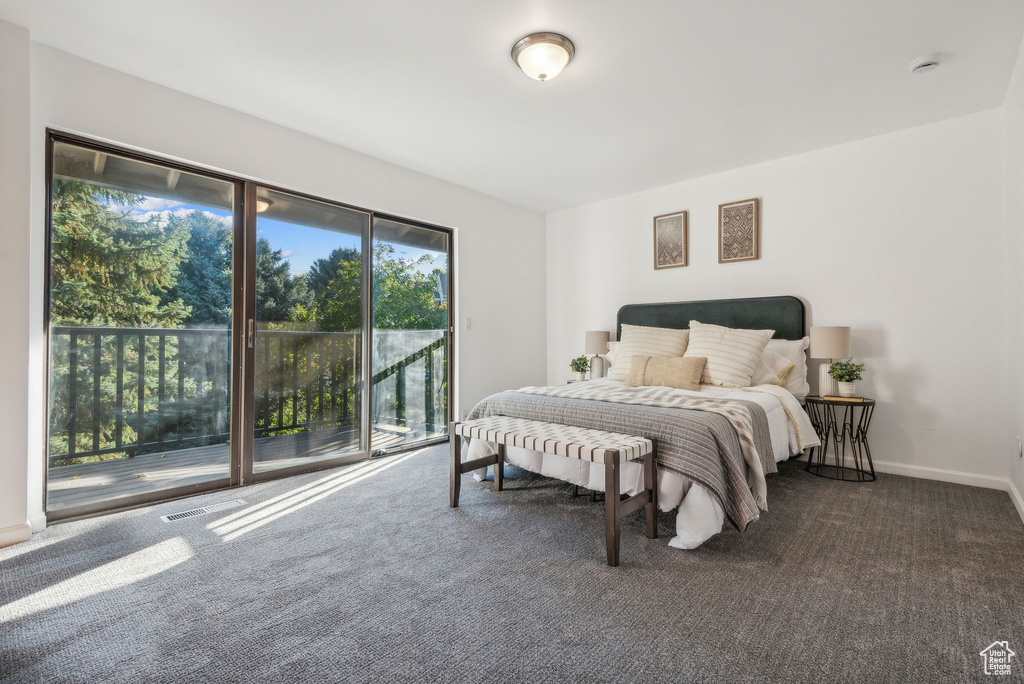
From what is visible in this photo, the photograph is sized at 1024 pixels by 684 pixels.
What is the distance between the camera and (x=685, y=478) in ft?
7.42

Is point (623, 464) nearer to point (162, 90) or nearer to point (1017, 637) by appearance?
point (1017, 637)

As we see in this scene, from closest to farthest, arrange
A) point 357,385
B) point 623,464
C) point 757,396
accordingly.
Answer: point 623,464 → point 757,396 → point 357,385

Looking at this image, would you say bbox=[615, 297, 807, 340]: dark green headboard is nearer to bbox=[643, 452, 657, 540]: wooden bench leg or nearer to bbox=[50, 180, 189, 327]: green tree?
bbox=[643, 452, 657, 540]: wooden bench leg

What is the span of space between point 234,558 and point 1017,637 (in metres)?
2.90

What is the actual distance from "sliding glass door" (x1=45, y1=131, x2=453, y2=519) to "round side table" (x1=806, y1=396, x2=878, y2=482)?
10.9 ft

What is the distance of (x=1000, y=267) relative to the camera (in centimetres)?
309

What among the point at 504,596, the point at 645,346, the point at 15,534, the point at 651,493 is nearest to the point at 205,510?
the point at 15,534

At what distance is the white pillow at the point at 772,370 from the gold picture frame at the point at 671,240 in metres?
1.30

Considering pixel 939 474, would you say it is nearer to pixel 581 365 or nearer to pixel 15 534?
pixel 581 365

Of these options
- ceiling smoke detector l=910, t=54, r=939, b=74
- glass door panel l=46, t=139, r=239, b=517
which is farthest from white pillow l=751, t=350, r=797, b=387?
glass door panel l=46, t=139, r=239, b=517

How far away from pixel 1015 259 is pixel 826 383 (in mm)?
1236

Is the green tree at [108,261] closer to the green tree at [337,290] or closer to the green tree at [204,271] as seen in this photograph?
the green tree at [204,271]

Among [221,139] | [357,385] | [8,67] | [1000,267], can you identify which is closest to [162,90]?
[221,139]

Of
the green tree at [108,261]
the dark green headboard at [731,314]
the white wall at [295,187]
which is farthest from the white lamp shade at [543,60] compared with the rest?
the dark green headboard at [731,314]
